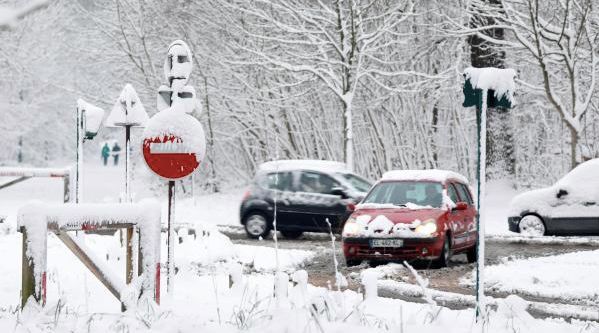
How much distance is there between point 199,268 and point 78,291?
4438 millimetres

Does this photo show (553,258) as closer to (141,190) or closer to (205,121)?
(205,121)

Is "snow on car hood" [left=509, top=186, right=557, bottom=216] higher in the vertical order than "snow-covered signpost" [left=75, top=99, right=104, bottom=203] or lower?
lower

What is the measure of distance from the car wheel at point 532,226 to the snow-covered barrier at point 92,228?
13432 mm

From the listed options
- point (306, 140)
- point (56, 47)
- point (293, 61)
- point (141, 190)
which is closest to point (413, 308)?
point (293, 61)

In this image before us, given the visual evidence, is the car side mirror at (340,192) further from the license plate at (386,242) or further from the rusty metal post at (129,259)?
the rusty metal post at (129,259)

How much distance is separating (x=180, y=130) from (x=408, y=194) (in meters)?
6.16

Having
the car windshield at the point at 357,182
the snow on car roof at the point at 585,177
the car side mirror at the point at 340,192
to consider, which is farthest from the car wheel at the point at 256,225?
the snow on car roof at the point at 585,177

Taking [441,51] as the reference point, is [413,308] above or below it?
below

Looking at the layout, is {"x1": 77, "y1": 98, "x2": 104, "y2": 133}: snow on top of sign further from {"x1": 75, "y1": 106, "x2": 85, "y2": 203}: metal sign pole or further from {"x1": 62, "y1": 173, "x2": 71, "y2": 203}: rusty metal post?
{"x1": 62, "y1": 173, "x2": 71, "y2": 203}: rusty metal post

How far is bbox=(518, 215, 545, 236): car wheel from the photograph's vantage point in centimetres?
1931

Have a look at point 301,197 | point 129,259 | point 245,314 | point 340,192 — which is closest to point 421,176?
point 340,192

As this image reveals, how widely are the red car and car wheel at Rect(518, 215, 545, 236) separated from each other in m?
3.92

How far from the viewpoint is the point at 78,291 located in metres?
9.23

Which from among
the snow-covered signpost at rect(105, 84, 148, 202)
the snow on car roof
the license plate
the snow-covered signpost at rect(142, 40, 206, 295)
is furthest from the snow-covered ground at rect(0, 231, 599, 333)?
the snow on car roof
